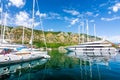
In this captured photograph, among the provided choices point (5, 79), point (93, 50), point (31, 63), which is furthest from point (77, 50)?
point (5, 79)

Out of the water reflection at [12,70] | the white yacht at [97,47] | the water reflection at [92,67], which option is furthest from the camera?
the white yacht at [97,47]

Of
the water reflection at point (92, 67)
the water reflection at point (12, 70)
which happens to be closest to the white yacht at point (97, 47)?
the water reflection at point (92, 67)

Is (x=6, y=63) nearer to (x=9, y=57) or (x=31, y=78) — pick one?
(x=9, y=57)

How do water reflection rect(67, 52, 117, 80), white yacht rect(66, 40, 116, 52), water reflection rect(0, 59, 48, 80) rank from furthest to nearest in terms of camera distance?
white yacht rect(66, 40, 116, 52), water reflection rect(67, 52, 117, 80), water reflection rect(0, 59, 48, 80)

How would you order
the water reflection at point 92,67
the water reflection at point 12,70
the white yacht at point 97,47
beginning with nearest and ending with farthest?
the water reflection at point 12,70, the water reflection at point 92,67, the white yacht at point 97,47

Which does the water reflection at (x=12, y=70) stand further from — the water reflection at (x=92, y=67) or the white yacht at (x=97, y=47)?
the white yacht at (x=97, y=47)

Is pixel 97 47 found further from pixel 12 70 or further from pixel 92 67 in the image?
pixel 12 70

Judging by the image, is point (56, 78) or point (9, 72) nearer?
point (56, 78)

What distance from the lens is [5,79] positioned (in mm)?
29594

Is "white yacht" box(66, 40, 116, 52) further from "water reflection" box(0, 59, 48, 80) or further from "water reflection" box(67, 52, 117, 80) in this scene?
"water reflection" box(0, 59, 48, 80)

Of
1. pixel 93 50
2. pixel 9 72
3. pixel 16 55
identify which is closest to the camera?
pixel 9 72

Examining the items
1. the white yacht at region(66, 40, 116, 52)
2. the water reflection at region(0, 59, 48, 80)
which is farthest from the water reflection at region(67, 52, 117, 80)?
the white yacht at region(66, 40, 116, 52)

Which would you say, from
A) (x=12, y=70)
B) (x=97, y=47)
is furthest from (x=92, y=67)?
(x=97, y=47)

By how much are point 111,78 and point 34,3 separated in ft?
124
